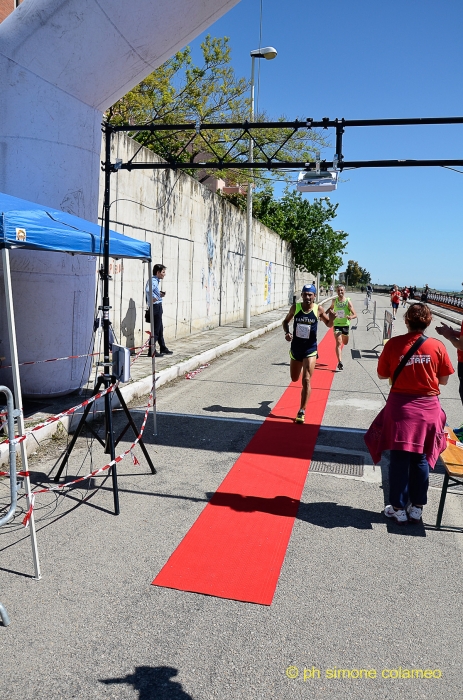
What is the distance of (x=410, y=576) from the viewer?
3986 mm

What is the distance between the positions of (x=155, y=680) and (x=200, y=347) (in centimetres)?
1160

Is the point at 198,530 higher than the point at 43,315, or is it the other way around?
the point at 43,315

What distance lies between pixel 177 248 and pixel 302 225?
26984 mm

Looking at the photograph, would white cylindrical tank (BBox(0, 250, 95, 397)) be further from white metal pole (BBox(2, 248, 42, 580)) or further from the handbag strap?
the handbag strap

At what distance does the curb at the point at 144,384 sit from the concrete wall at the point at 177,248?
1.52m

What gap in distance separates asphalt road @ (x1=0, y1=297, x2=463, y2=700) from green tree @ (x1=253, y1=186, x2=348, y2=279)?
3536 cm

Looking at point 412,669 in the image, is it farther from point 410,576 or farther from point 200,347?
point 200,347

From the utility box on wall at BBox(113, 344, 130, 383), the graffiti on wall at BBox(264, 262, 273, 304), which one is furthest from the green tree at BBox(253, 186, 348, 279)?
the utility box on wall at BBox(113, 344, 130, 383)

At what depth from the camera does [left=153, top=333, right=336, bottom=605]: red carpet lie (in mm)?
3875

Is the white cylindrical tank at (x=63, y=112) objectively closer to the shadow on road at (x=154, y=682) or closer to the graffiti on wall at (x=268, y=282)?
the shadow on road at (x=154, y=682)

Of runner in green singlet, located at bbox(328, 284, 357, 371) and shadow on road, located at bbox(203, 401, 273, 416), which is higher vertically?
runner in green singlet, located at bbox(328, 284, 357, 371)

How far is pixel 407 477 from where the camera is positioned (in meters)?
4.70

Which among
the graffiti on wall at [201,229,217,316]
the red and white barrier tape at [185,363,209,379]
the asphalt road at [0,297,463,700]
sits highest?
the graffiti on wall at [201,229,217,316]

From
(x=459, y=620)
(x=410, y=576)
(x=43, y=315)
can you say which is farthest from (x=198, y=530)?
(x=43, y=315)
